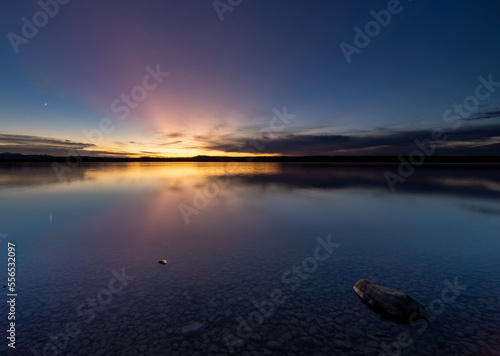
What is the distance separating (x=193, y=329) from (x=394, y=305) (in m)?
4.90

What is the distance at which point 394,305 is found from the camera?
5.78 metres

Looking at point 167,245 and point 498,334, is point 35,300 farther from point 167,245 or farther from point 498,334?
point 498,334

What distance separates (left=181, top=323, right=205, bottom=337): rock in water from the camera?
5.17 meters

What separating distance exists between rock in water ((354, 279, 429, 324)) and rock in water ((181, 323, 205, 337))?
4332 mm

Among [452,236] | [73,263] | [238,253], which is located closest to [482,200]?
[452,236]

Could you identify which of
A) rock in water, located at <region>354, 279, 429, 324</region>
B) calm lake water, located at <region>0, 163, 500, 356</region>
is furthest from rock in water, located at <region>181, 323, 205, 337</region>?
rock in water, located at <region>354, 279, 429, 324</region>

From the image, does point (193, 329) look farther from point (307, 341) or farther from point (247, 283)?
point (307, 341)

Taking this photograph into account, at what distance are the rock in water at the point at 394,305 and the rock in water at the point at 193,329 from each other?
4.33 m

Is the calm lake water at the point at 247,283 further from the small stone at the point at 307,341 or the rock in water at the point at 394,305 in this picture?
the rock in water at the point at 394,305

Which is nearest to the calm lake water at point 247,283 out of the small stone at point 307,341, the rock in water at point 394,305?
the small stone at point 307,341

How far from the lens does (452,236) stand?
39.8 ft

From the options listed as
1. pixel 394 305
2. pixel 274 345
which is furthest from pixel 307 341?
pixel 394 305

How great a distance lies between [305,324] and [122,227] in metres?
11.7

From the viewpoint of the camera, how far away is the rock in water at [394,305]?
5.62m
